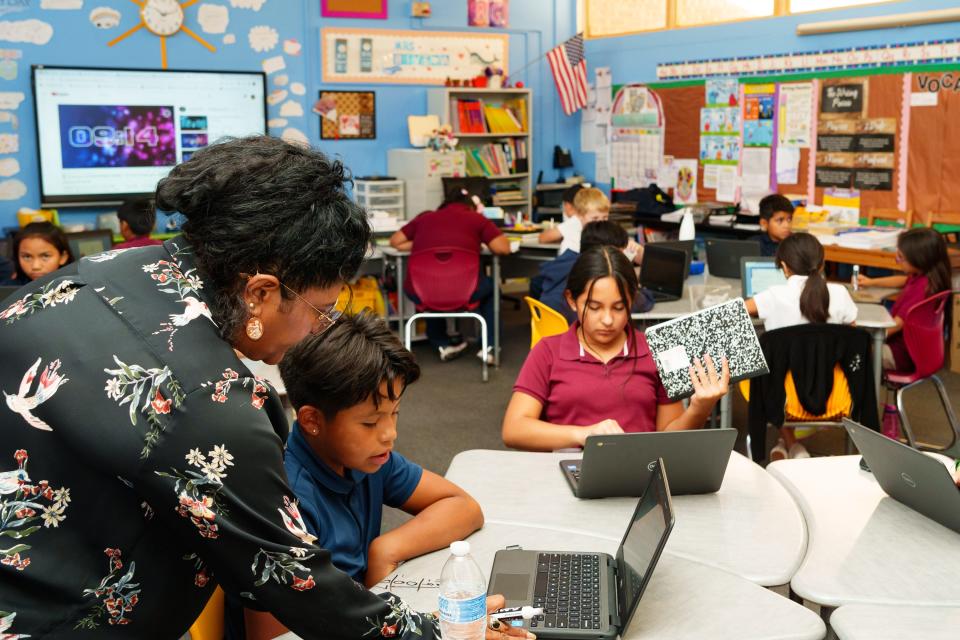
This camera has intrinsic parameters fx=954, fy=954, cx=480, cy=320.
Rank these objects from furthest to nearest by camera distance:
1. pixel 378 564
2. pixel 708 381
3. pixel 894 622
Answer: pixel 708 381
pixel 378 564
pixel 894 622

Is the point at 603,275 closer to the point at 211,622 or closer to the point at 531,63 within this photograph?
the point at 211,622

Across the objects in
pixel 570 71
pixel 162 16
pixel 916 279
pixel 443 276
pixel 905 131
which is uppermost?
pixel 162 16

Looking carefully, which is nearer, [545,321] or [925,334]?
[925,334]

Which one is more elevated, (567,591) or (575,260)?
(575,260)

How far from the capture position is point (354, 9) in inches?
299

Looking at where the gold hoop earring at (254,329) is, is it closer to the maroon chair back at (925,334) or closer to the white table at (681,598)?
the white table at (681,598)

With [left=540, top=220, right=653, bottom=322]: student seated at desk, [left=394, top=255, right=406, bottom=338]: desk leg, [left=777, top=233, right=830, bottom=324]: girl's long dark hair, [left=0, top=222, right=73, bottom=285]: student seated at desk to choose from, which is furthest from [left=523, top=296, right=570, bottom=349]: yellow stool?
[left=0, top=222, right=73, bottom=285]: student seated at desk

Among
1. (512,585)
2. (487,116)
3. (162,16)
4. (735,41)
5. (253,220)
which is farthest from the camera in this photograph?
(487,116)

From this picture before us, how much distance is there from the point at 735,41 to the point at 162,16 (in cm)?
421

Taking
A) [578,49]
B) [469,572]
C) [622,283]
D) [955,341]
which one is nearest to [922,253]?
[955,341]

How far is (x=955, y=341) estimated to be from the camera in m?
5.63

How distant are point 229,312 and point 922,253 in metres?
3.96

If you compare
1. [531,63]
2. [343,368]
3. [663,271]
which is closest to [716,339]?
[343,368]

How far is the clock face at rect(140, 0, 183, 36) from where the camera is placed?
683cm
